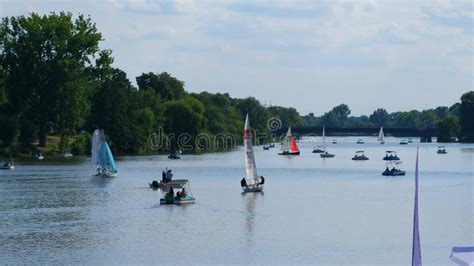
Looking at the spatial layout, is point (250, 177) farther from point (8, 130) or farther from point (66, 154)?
point (66, 154)

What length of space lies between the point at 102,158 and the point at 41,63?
1369 inches

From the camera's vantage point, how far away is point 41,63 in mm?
124562

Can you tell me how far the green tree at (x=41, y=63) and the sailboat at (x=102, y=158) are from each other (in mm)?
30035

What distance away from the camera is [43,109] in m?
125

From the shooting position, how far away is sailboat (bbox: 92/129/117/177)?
9100cm

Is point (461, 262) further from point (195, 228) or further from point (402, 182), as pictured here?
point (402, 182)

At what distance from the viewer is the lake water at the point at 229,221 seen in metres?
41.8

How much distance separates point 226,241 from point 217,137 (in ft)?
426

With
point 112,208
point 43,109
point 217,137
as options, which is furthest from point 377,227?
point 217,137

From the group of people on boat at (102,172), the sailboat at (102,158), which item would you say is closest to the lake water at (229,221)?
the group of people on boat at (102,172)

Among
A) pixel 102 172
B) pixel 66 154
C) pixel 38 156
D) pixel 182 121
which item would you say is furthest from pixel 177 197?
pixel 182 121

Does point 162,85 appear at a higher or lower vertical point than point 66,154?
higher

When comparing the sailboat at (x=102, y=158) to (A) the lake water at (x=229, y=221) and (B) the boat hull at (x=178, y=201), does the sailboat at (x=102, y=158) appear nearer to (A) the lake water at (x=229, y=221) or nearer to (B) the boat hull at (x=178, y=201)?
(A) the lake water at (x=229, y=221)

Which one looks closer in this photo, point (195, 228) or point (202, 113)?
point (195, 228)
